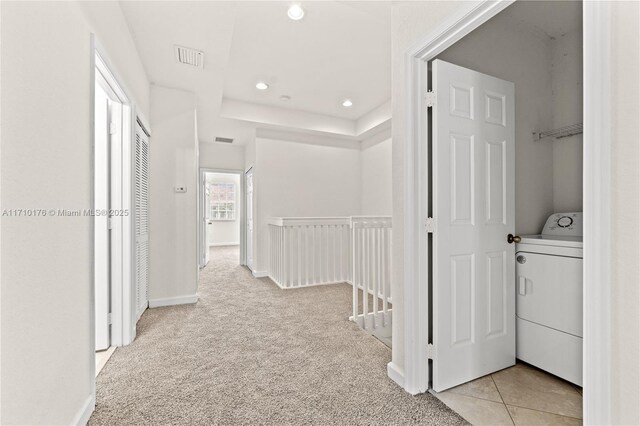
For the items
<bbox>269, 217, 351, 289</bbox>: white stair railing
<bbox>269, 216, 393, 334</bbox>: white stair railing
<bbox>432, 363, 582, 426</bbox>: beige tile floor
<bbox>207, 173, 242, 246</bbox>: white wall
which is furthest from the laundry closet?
<bbox>207, 173, 242, 246</bbox>: white wall

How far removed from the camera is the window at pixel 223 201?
9492mm

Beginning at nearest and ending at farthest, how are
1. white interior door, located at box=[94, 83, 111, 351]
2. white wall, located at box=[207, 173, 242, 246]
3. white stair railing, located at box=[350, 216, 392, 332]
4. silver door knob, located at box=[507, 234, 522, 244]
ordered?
1. silver door knob, located at box=[507, 234, 522, 244]
2. white interior door, located at box=[94, 83, 111, 351]
3. white stair railing, located at box=[350, 216, 392, 332]
4. white wall, located at box=[207, 173, 242, 246]

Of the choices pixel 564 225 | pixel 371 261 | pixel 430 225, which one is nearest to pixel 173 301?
pixel 371 261

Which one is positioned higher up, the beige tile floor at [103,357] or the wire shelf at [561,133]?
the wire shelf at [561,133]

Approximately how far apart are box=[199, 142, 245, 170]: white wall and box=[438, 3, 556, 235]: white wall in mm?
4552

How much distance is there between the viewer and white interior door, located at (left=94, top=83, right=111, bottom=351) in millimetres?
2166

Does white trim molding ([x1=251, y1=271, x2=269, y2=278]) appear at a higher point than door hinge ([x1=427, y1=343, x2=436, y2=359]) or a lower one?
lower

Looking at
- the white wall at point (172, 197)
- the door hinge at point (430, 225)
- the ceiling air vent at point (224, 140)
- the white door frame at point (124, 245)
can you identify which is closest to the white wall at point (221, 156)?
the ceiling air vent at point (224, 140)

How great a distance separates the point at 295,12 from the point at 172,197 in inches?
88.9

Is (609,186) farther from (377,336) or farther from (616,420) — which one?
(377,336)

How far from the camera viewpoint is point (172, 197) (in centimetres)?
323

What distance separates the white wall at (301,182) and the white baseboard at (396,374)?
3.17 metres

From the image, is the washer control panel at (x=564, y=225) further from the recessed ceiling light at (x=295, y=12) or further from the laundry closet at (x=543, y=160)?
the recessed ceiling light at (x=295, y=12)

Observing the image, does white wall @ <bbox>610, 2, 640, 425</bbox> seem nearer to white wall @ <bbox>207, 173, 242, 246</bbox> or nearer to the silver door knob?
the silver door knob
